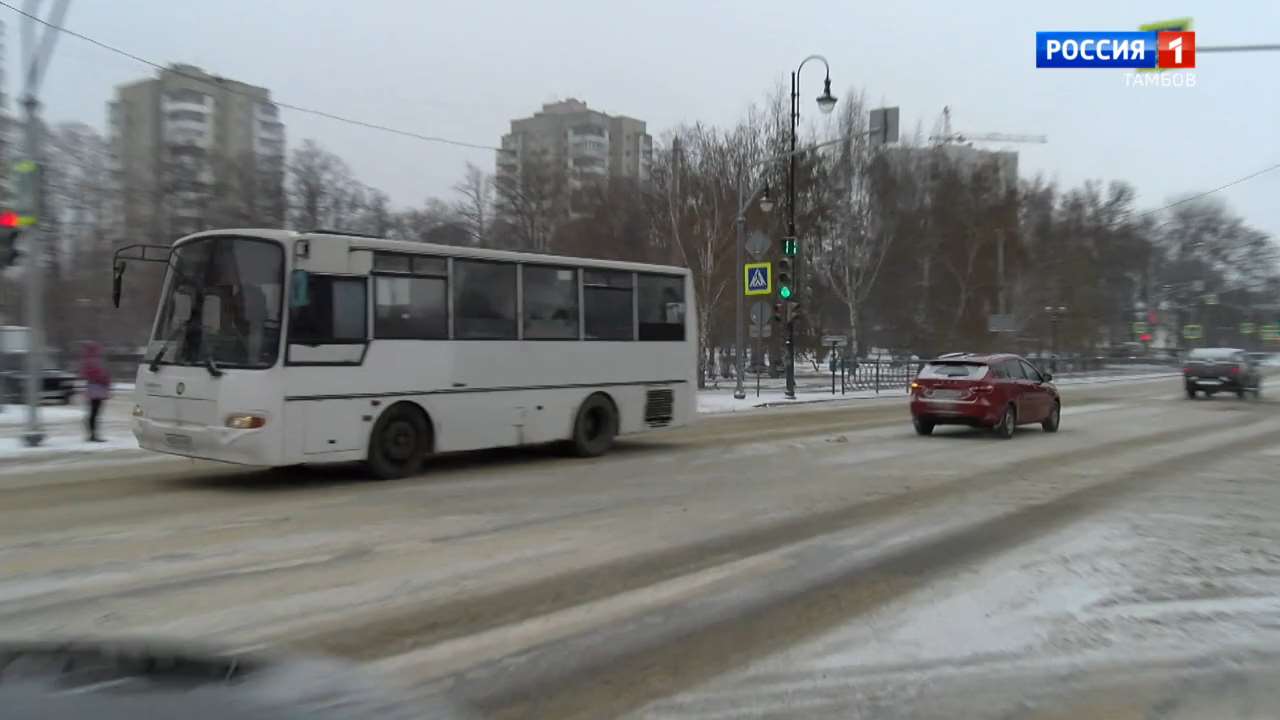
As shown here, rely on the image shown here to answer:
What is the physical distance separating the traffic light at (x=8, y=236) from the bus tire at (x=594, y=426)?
9.01 meters

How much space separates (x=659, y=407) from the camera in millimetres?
15523

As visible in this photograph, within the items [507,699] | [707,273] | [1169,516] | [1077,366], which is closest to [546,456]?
[1169,516]

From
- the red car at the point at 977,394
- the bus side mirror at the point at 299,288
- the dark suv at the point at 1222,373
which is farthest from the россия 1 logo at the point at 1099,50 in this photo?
the dark suv at the point at 1222,373

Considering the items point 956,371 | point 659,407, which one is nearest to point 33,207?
point 659,407

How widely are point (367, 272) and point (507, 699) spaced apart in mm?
7833

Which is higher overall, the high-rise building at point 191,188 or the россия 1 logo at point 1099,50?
the high-rise building at point 191,188

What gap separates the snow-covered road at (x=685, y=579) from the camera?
4625mm

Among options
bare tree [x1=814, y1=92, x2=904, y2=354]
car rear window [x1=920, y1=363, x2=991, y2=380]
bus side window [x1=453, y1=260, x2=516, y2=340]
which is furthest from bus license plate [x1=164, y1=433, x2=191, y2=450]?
bare tree [x1=814, y1=92, x2=904, y2=354]

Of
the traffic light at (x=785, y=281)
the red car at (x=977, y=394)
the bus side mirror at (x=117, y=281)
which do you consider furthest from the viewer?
the traffic light at (x=785, y=281)

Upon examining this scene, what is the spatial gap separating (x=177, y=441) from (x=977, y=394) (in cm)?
1355

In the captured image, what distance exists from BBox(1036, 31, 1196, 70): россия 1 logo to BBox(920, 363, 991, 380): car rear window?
5.74 metres

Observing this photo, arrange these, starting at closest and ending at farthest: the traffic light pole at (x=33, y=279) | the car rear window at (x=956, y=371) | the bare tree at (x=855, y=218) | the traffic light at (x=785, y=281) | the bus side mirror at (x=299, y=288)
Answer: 1. the bus side mirror at (x=299, y=288)
2. the traffic light pole at (x=33, y=279)
3. the car rear window at (x=956, y=371)
4. the traffic light at (x=785, y=281)
5. the bare tree at (x=855, y=218)

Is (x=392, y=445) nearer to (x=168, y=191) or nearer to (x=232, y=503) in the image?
(x=232, y=503)

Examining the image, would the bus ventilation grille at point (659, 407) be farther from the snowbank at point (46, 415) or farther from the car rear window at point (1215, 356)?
the car rear window at point (1215, 356)
